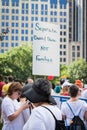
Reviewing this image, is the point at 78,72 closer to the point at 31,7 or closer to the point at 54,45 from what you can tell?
the point at 31,7

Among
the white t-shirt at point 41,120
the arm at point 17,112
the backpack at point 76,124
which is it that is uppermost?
the white t-shirt at point 41,120

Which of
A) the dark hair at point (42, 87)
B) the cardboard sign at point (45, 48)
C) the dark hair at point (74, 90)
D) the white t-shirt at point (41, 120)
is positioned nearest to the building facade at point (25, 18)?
the cardboard sign at point (45, 48)

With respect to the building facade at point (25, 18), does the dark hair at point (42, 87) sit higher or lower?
lower

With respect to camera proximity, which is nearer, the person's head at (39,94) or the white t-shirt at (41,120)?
the white t-shirt at (41,120)

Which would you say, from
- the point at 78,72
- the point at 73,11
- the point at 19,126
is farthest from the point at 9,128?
the point at 73,11

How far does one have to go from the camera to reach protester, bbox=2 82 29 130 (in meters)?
7.24

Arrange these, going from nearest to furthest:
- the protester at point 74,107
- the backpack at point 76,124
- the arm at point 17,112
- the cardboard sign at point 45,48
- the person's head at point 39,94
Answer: the person's head at point 39,94, the arm at point 17,112, the backpack at point 76,124, the protester at point 74,107, the cardboard sign at point 45,48

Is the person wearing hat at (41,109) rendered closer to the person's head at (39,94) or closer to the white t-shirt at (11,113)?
the person's head at (39,94)

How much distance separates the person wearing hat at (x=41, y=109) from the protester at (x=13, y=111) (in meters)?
2.16

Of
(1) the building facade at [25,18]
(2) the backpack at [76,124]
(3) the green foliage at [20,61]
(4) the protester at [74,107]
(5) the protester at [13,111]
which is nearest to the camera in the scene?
(5) the protester at [13,111]

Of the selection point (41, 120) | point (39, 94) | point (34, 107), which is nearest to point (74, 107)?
point (34, 107)

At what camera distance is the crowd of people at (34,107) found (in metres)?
4.82

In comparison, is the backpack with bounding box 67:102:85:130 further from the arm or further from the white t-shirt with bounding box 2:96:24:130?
the arm

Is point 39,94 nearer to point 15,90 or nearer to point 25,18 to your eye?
point 15,90
